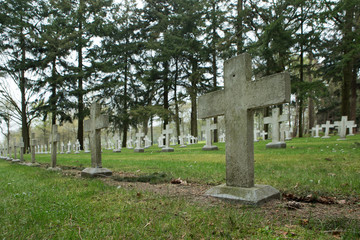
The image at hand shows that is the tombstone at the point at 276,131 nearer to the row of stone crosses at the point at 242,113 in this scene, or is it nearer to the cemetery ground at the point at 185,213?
the cemetery ground at the point at 185,213

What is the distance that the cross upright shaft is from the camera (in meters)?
A: 2.93

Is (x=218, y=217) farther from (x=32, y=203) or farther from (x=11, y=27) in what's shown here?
(x=11, y=27)

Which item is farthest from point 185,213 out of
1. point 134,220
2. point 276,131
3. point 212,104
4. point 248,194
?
point 276,131

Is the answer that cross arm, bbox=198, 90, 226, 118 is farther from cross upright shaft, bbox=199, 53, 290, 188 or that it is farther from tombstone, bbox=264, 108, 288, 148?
tombstone, bbox=264, 108, 288, 148

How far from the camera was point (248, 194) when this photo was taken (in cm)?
288

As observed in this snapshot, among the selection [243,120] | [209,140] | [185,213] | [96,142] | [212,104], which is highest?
[212,104]

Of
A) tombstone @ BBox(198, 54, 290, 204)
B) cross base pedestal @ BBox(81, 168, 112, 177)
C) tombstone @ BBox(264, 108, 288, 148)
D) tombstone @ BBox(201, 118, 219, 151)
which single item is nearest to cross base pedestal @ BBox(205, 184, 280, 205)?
tombstone @ BBox(198, 54, 290, 204)

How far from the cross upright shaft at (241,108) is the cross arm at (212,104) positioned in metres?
0.02

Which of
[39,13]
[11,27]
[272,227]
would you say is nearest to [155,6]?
[39,13]

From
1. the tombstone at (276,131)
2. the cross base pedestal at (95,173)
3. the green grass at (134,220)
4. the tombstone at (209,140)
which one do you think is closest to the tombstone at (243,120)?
the green grass at (134,220)

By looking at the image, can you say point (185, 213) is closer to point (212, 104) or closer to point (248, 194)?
point (248, 194)

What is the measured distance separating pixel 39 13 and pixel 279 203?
31.2m

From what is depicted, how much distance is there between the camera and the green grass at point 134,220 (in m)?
2.00

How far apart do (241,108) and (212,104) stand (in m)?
0.53
